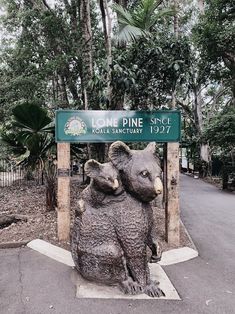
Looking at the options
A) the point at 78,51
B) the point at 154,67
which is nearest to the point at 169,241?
the point at 154,67

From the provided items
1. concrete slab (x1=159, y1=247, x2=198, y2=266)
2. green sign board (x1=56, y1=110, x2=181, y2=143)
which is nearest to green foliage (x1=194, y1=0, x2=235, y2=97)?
green sign board (x1=56, y1=110, x2=181, y2=143)

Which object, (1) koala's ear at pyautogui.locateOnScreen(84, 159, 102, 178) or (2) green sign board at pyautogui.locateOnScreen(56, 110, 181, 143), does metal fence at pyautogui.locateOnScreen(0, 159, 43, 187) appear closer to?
(2) green sign board at pyautogui.locateOnScreen(56, 110, 181, 143)

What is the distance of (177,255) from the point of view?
4.55 meters

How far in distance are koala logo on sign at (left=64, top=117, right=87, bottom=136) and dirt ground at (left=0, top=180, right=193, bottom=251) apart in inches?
74.6

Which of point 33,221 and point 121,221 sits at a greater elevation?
point 121,221

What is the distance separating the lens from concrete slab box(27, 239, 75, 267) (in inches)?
167

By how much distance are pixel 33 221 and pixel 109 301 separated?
12.3ft

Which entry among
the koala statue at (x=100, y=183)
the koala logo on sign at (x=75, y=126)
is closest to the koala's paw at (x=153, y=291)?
the koala statue at (x=100, y=183)

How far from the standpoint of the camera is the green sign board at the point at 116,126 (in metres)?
4.92

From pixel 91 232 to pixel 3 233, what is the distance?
3010mm

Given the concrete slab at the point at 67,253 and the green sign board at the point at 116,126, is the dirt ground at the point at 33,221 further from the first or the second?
Answer: the green sign board at the point at 116,126

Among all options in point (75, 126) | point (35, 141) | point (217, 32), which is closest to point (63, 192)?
point (75, 126)

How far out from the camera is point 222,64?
16188 millimetres

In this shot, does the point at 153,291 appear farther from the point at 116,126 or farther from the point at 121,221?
the point at 116,126
